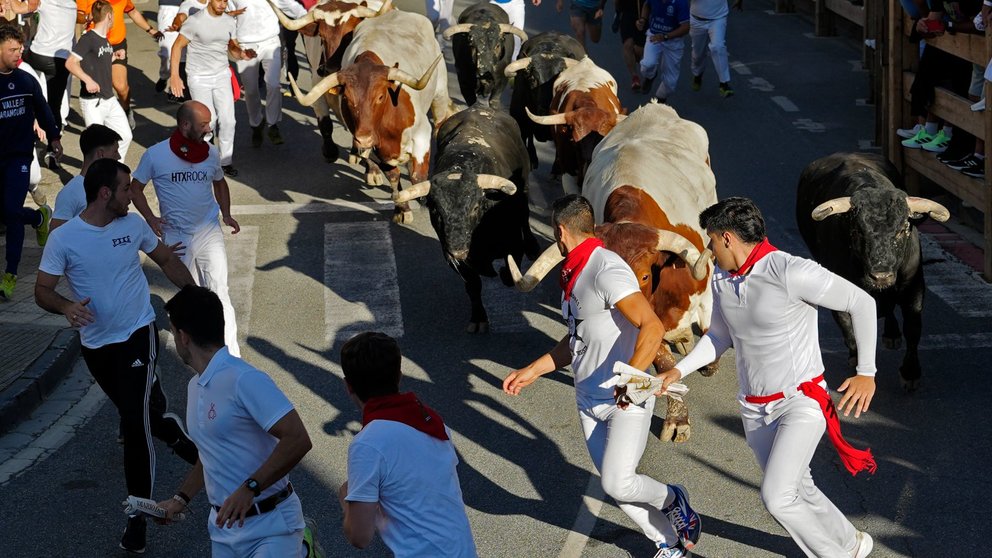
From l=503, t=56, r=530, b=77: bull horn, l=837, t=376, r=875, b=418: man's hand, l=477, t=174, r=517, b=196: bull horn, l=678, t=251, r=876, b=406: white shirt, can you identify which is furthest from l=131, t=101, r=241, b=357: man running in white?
l=503, t=56, r=530, b=77: bull horn

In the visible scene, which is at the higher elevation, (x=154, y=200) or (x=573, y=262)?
(x=573, y=262)

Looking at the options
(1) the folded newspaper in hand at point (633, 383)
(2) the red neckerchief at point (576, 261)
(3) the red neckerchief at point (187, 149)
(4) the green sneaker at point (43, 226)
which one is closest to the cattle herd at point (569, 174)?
(2) the red neckerchief at point (576, 261)

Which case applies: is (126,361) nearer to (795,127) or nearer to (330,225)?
(330,225)

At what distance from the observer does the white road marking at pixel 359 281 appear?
9.81m

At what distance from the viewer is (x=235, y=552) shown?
4840 mm

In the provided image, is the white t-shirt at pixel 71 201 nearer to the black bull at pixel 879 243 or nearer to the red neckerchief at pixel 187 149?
the red neckerchief at pixel 187 149

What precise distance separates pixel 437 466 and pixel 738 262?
2074 mm

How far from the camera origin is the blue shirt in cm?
1562

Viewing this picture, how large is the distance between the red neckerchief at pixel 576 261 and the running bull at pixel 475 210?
320 centimetres

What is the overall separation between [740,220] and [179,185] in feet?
13.8

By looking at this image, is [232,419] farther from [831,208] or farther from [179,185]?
[831,208]

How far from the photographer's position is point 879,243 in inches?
311

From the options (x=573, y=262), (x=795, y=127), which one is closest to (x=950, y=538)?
Answer: (x=573, y=262)

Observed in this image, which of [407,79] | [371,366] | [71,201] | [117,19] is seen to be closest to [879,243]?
[371,366]
